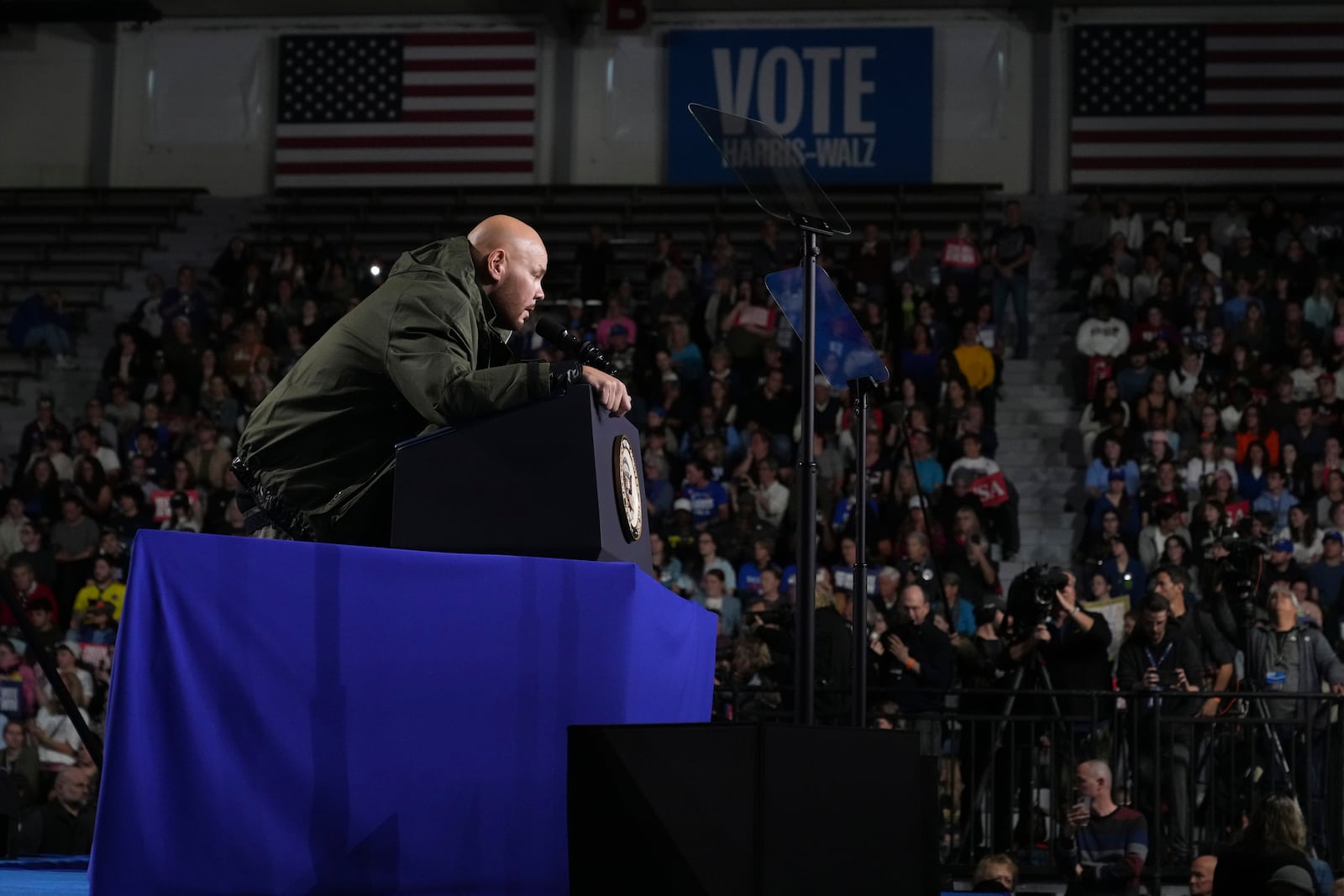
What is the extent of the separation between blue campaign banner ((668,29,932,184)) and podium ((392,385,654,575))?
53.1ft

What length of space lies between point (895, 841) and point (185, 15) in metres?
20.1

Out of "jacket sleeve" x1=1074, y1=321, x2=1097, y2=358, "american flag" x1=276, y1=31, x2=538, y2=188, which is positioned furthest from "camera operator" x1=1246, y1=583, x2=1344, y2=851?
"american flag" x1=276, y1=31, x2=538, y2=188

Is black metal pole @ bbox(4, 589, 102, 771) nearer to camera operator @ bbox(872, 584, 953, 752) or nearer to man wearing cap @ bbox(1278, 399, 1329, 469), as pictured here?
camera operator @ bbox(872, 584, 953, 752)

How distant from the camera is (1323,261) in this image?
15555 mm

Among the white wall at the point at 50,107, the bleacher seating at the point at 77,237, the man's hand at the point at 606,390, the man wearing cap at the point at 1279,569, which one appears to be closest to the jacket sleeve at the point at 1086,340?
the man wearing cap at the point at 1279,569

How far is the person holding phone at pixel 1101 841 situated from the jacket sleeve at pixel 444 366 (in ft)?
14.8

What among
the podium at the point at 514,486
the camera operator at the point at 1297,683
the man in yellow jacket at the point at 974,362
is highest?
the man in yellow jacket at the point at 974,362

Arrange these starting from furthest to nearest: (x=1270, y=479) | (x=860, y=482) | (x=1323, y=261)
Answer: (x=1323, y=261), (x=1270, y=479), (x=860, y=482)

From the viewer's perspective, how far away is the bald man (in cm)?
350

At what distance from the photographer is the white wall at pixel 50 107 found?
20734 mm

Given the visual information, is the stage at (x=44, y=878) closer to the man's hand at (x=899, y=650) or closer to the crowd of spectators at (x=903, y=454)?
the crowd of spectators at (x=903, y=454)

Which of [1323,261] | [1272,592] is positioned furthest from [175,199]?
[1272,592]

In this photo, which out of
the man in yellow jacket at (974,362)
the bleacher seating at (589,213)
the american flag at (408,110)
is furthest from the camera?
the american flag at (408,110)

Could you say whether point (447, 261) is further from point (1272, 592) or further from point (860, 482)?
point (1272, 592)
